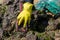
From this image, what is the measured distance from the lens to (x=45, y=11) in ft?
16.5

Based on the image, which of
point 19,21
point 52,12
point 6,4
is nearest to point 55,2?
point 52,12

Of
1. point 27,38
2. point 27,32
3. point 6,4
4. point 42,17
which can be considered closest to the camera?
point 27,38

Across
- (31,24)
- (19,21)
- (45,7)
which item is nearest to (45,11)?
(45,7)

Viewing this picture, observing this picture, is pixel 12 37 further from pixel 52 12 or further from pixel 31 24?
pixel 52 12

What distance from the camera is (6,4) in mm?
5586

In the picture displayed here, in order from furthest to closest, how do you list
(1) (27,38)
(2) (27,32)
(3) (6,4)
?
1. (3) (6,4)
2. (2) (27,32)
3. (1) (27,38)

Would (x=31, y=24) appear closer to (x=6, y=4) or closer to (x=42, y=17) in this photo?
(x=42, y=17)

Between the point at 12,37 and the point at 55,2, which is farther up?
the point at 55,2

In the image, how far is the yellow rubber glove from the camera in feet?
14.4

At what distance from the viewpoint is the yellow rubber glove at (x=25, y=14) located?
440 cm

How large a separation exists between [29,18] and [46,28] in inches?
16.9

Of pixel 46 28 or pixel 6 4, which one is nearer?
pixel 46 28

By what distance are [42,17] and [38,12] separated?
0.24 meters

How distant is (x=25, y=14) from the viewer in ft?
14.5
